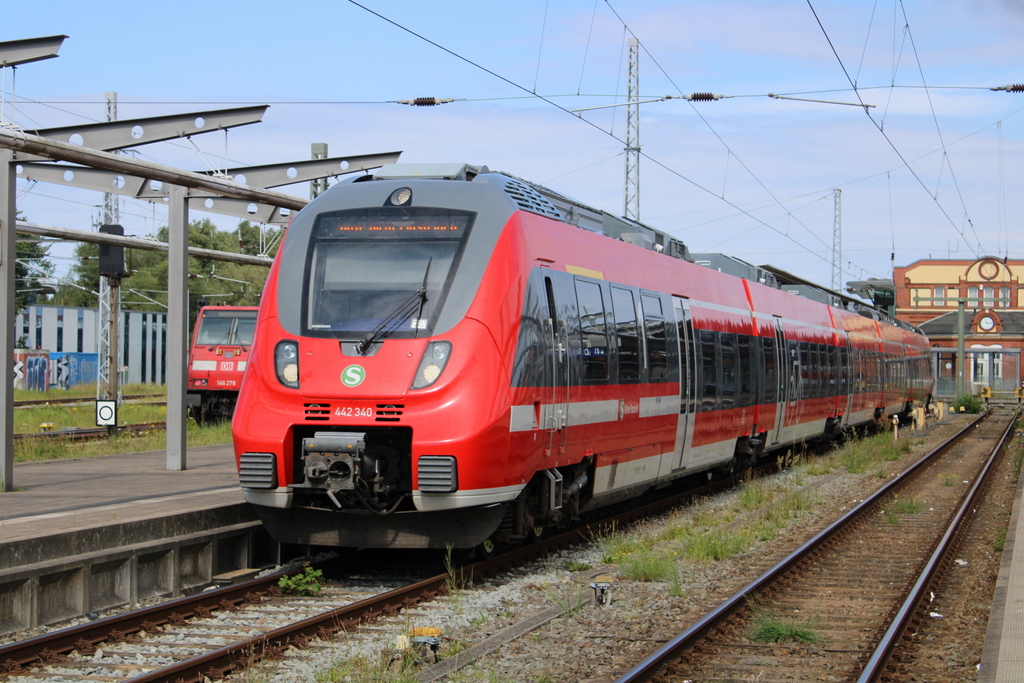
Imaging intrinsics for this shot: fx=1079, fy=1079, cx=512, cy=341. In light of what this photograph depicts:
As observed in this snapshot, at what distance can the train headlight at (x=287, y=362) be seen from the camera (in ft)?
28.8

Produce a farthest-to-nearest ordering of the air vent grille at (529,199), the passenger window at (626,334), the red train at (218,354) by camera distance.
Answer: the red train at (218,354), the passenger window at (626,334), the air vent grille at (529,199)

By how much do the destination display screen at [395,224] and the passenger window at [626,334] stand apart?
8.86ft

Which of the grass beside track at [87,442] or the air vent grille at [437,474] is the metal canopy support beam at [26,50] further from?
the grass beside track at [87,442]

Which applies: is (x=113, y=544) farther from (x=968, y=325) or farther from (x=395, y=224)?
(x=968, y=325)

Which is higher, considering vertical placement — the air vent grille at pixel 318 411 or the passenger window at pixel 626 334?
the passenger window at pixel 626 334

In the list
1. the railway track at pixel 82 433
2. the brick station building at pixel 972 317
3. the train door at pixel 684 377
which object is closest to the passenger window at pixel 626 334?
the train door at pixel 684 377

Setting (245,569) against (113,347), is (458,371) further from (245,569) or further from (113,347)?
(113,347)

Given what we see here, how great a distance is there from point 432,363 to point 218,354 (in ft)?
60.4

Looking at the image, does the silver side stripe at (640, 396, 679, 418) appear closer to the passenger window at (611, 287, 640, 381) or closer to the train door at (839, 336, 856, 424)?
the passenger window at (611, 287, 640, 381)

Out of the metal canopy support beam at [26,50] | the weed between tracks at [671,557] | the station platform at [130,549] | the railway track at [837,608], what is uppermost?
the metal canopy support beam at [26,50]

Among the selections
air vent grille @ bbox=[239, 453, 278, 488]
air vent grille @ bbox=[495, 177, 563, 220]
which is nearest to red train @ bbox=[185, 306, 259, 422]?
air vent grille @ bbox=[495, 177, 563, 220]

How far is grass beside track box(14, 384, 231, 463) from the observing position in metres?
17.6

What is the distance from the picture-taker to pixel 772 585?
374 inches

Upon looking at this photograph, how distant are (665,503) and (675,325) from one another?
8.64ft
